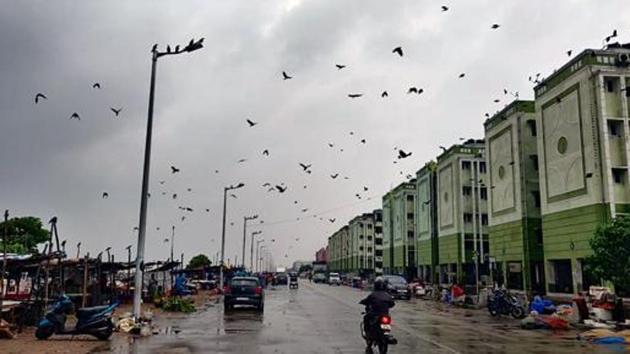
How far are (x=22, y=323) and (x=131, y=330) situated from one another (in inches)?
150

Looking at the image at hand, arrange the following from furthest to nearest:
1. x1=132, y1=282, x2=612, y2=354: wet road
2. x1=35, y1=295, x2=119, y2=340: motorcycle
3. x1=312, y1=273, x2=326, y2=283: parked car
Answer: x1=312, y1=273, x2=326, y2=283: parked car, x1=35, y1=295, x2=119, y2=340: motorcycle, x1=132, y1=282, x2=612, y2=354: wet road

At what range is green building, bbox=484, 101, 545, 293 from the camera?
41.2 meters

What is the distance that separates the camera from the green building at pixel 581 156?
104ft

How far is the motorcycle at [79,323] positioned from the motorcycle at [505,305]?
64.1ft

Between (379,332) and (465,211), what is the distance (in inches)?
1829

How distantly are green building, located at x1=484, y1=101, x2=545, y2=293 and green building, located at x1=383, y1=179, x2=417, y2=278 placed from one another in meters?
34.0

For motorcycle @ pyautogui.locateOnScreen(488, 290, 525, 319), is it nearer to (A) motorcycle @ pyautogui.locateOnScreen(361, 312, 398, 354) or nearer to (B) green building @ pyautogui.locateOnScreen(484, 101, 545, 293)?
(B) green building @ pyautogui.locateOnScreen(484, 101, 545, 293)

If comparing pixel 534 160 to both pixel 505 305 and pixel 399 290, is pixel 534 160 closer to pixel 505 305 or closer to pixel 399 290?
pixel 399 290

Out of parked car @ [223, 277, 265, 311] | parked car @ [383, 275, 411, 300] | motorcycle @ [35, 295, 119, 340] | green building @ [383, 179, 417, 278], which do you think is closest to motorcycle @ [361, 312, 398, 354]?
motorcycle @ [35, 295, 119, 340]

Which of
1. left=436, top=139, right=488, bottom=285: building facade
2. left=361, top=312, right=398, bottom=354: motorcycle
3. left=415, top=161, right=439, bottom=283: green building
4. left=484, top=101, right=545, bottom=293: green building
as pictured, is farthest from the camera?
left=415, top=161, right=439, bottom=283: green building

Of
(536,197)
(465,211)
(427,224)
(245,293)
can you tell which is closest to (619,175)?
(536,197)

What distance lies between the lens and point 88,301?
2873cm

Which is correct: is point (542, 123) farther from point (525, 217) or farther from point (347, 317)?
point (347, 317)

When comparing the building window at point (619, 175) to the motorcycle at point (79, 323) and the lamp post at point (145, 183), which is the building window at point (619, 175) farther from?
the motorcycle at point (79, 323)
